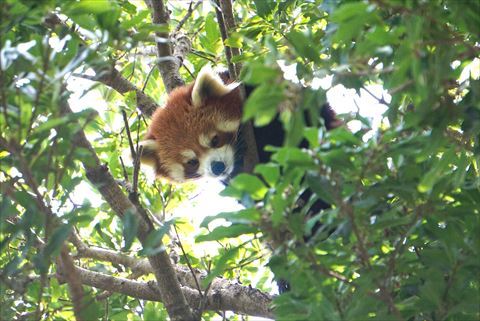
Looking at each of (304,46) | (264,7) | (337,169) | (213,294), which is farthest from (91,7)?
(213,294)

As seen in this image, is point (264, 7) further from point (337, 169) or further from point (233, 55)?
point (337, 169)

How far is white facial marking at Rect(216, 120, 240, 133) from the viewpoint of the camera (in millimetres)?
4328

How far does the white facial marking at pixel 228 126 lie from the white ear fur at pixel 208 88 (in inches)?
6.6

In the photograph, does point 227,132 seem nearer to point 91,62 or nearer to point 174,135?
point 174,135

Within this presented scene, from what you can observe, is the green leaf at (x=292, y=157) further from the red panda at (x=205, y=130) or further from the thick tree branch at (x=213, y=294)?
the red panda at (x=205, y=130)

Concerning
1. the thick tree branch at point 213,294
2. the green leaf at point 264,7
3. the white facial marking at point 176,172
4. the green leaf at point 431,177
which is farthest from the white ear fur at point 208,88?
the green leaf at point 431,177

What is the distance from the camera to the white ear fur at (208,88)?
4164mm

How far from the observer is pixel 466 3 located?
179 centimetres

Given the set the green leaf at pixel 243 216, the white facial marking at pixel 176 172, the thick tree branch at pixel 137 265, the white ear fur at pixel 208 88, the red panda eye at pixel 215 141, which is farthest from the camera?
the white facial marking at pixel 176 172

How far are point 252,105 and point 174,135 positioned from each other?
115 inches

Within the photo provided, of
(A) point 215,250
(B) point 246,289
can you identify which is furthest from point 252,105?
(A) point 215,250

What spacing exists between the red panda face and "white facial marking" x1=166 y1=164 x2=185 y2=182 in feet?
0.16

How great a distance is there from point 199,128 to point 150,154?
38cm

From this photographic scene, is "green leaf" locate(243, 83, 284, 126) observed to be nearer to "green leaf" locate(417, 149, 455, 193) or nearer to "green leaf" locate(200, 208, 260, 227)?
"green leaf" locate(200, 208, 260, 227)
